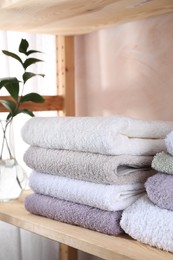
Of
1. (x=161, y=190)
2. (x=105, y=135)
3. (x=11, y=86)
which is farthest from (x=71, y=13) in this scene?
(x=161, y=190)

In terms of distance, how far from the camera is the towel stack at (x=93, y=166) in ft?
2.75

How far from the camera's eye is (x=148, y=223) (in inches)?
30.5

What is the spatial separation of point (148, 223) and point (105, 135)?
0.16m

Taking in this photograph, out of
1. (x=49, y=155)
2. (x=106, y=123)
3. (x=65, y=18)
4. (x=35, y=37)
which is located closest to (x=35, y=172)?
(x=49, y=155)

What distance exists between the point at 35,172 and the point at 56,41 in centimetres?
46

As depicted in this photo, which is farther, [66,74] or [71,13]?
[66,74]

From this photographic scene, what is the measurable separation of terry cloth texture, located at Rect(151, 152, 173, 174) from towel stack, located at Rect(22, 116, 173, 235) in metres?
0.07

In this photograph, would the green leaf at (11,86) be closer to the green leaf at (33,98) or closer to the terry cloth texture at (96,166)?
the green leaf at (33,98)

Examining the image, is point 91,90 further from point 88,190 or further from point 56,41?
point 88,190

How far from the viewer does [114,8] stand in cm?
96

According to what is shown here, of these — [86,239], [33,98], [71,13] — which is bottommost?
[86,239]

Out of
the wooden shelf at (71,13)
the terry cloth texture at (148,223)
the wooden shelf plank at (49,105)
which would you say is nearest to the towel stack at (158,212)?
the terry cloth texture at (148,223)

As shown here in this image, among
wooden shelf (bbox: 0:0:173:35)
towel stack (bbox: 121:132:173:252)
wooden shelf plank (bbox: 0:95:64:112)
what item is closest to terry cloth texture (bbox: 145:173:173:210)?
towel stack (bbox: 121:132:173:252)

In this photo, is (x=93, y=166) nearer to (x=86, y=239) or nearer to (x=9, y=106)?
(x=86, y=239)
